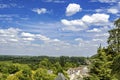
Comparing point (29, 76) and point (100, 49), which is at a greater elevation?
point (100, 49)

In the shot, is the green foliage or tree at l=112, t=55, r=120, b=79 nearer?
tree at l=112, t=55, r=120, b=79

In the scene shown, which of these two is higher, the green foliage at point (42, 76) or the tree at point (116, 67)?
the tree at point (116, 67)

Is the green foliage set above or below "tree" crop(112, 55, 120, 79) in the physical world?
below

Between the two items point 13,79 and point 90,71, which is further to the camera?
point 13,79

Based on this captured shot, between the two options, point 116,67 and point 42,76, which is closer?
point 116,67

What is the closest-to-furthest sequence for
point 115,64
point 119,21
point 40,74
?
point 115,64, point 119,21, point 40,74

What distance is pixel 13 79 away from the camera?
227 feet

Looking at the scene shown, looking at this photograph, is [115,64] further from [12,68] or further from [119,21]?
[12,68]

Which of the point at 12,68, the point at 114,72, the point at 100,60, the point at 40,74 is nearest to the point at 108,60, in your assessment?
the point at 100,60

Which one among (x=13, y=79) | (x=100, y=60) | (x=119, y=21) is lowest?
(x=13, y=79)

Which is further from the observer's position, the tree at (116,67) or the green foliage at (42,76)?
the green foliage at (42,76)

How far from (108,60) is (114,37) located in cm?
1487

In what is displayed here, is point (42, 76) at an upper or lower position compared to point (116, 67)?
lower

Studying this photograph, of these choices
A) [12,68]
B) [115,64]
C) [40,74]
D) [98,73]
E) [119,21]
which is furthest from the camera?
[12,68]
